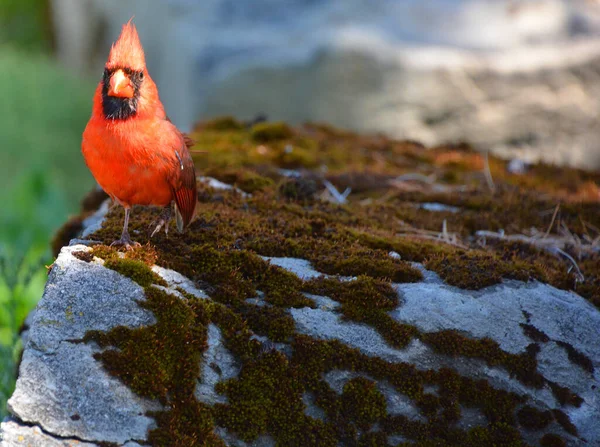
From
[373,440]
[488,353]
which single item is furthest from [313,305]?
[488,353]

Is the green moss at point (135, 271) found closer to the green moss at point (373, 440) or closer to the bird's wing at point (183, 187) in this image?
the bird's wing at point (183, 187)

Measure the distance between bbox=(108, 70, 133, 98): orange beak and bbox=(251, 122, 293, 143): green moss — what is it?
295cm

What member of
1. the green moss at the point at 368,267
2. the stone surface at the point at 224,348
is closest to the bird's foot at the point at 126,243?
the stone surface at the point at 224,348

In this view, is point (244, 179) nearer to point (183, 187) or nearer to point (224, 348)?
point (183, 187)

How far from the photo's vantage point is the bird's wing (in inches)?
111

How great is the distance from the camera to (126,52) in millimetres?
2645

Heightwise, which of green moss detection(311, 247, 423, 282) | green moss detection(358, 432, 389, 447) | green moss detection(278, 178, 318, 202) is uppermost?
green moss detection(311, 247, 423, 282)

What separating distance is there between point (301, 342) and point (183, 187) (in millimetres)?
861

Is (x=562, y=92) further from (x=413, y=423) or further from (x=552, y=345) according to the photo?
(x=413, y=423)

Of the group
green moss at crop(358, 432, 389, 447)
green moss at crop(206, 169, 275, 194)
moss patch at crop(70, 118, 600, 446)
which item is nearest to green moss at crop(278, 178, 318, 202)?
moss patch at crop(70, 118, 600, 446)

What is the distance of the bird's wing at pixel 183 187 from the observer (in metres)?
2.81

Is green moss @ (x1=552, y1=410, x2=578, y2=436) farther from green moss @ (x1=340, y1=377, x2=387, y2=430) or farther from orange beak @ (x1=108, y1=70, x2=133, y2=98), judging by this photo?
orange beak @ (x1=108, y1=70, x2=133, y2=98)

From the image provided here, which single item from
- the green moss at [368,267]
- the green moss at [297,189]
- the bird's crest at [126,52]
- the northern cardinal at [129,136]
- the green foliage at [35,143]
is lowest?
the green foliage at [35,143]

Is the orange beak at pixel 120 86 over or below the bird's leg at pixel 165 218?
over
